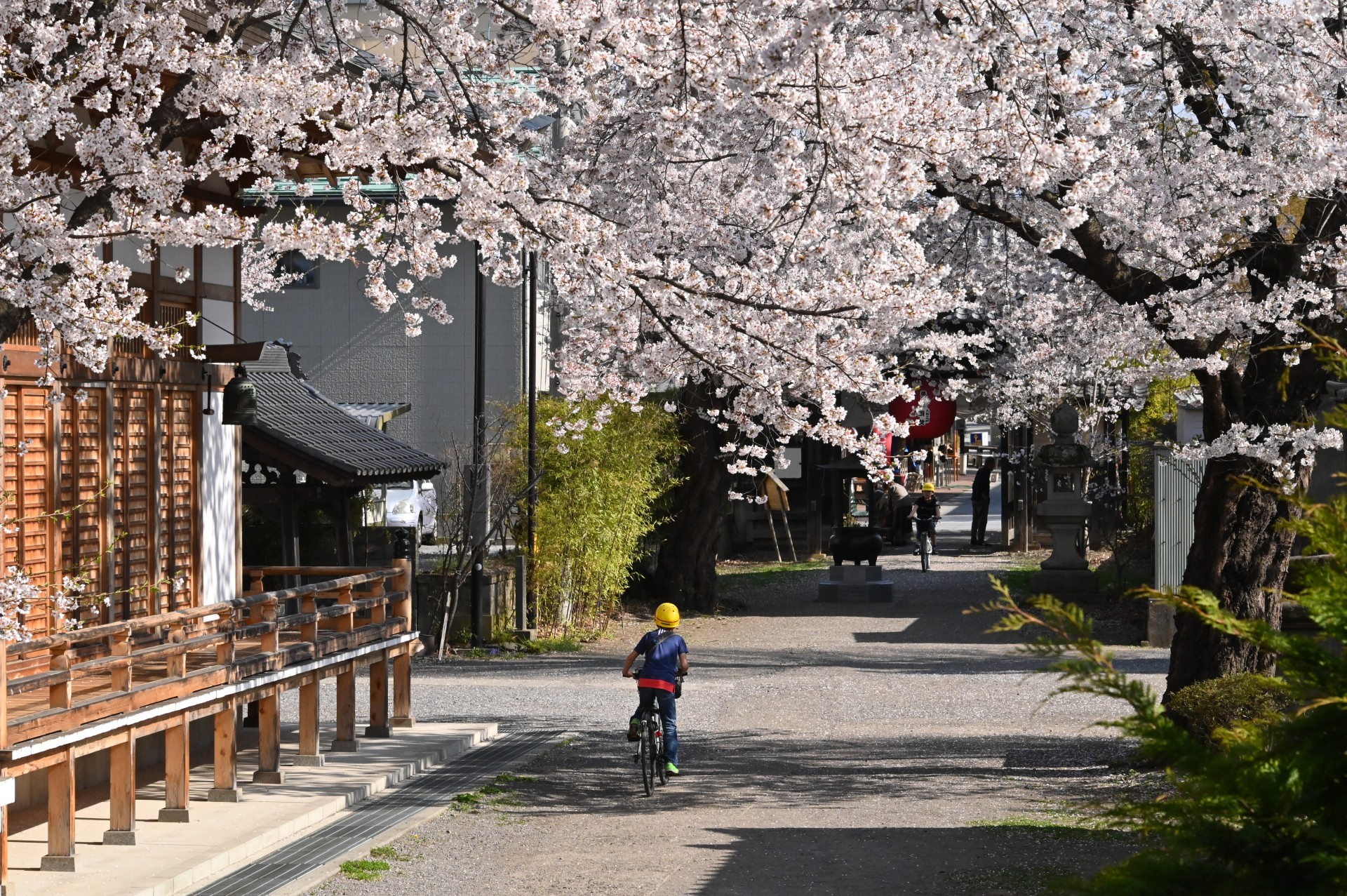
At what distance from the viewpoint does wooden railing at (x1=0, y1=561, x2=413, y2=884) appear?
27.2ft

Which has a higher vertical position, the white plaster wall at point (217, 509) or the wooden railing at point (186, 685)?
the white plaster wall at point (217, 509)

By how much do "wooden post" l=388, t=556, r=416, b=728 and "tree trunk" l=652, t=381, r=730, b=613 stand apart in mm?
10587

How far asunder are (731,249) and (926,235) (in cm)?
431

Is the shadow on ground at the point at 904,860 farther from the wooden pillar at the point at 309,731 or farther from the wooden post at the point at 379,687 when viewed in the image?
the wooden post at the point at 379,687

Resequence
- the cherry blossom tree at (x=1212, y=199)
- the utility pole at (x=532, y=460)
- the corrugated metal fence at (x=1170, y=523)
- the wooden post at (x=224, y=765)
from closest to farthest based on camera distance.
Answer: the wooden post at (x=224, y=765) → the cherry blossom tree at (x=1212, y=199) → the corrugated metal fence at (x=1170, y=523) → the utility pole at (x=532, y=460)

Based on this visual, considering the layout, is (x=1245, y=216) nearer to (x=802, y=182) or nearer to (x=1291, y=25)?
(x=1291, y=25)

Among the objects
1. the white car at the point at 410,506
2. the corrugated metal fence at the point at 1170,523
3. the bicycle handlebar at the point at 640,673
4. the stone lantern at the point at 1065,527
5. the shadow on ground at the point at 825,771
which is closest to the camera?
the shadow on ground at the point at 825,771

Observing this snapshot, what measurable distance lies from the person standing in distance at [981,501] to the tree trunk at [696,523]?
13.0 meters

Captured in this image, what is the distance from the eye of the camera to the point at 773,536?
33.9 meters

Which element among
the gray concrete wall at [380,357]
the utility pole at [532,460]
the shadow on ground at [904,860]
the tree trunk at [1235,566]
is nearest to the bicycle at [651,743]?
the shadow on ground at [904,860]

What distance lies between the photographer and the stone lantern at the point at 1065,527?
24516mm

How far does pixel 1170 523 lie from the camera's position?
65.0 feet

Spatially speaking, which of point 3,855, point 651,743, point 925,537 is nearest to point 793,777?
point 651,743

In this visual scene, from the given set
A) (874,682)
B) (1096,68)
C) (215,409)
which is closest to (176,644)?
(215,409)
